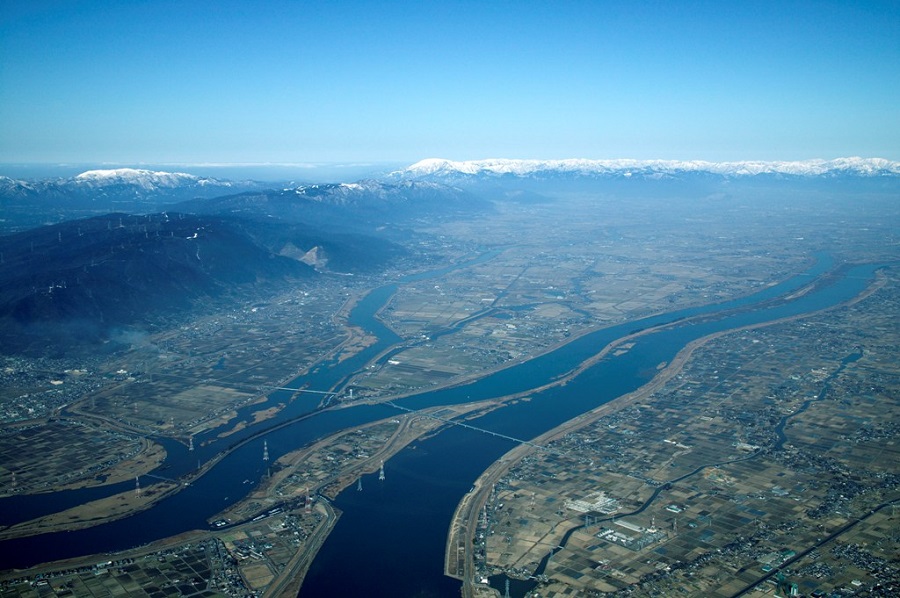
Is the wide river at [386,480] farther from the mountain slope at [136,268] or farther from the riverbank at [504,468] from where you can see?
the mountain slope at [136,268]

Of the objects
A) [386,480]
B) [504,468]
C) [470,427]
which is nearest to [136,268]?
[470,427]

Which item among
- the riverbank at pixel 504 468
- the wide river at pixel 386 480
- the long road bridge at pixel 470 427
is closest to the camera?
the riverbank at pixel 504 468

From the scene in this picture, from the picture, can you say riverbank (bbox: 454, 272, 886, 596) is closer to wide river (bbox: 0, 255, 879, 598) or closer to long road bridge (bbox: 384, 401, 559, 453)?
long road bridge (bbox: 384, 401, 559, 453)

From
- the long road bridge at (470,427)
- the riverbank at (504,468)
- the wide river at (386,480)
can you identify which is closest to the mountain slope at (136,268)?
the wide river at (386,480)

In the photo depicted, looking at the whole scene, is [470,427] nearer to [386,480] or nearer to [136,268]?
[386,480]

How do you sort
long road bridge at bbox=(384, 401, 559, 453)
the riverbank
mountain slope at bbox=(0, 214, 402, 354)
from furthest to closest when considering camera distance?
mountain slope at bbox=(0, 214, 402, 354) → long road bridge at bbox=(384, 401, 559, 453) → the riverbank

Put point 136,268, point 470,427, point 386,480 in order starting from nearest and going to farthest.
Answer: point 386,480
point 470,427
point 136,268

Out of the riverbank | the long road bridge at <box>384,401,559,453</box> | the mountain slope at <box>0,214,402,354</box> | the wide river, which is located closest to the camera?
the riverbank

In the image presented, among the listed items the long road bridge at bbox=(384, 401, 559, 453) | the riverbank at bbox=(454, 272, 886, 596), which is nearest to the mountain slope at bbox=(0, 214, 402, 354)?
the long road bridge at bbox=(384, 401, 559, 453)

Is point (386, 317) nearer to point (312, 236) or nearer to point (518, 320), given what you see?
point (518, 320)
